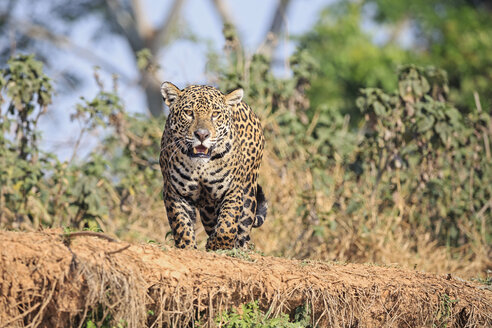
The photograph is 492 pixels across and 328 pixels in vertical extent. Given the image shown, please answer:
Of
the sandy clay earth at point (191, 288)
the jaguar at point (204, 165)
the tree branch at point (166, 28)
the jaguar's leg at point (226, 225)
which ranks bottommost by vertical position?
the sandy clay earth at point (191, 288)

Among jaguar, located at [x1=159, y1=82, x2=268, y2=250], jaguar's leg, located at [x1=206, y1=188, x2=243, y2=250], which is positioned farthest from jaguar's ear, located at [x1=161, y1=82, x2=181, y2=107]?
jaguar's leg, located at [x1=206, y1=188, x2=243, y2=250]

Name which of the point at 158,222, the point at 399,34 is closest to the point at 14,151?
the point at 158,222

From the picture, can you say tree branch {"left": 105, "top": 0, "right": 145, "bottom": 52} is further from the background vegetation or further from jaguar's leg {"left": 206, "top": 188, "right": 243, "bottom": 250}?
jaguar's leg {"left": 206, "top": 188, "right": 243, "bottom": 250}

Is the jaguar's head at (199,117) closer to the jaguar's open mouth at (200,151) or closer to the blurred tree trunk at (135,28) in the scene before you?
the jaguar's open mouth at (200,151)

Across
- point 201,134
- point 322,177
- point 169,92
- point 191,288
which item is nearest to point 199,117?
point 201,134

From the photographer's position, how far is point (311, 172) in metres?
10.5

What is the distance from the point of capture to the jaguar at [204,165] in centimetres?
683

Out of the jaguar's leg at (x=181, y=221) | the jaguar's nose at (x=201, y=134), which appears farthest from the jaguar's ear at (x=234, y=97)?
the jaguar's leg at (x=181, y=221)

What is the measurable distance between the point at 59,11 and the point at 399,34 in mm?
13268

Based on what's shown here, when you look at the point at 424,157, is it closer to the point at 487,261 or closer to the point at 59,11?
the point at 487,261

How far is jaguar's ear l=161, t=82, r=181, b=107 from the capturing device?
284 inches

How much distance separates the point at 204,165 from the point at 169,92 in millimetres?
840

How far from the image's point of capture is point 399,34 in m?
31.8

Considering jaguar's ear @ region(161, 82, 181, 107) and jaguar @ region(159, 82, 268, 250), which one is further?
jaguar's ear @ region(161, 82, 181, 107)
